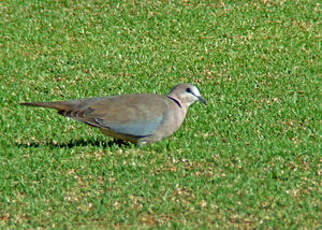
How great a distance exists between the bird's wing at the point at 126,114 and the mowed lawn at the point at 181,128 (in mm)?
348

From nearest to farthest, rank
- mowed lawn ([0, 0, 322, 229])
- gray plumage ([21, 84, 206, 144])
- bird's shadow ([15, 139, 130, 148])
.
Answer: mowed lawn ([0, 0, 322, 229])
gray plumage ([21, 84, 206, 144])
bird's shadow ([15, 139, 130, 148])

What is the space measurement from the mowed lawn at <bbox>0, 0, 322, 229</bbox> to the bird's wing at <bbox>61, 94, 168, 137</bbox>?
0.35 m

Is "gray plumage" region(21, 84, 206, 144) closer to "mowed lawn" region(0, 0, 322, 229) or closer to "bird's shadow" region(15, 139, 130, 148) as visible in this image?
"mowed lawn" region(0, 0, 322, 229)

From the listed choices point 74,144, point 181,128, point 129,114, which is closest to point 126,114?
point 129,114

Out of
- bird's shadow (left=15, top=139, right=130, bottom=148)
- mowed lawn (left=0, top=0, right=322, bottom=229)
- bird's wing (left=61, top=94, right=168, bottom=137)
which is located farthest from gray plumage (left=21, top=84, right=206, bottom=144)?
bird's shadow (left=15, top=139, right=130, bottom=148)

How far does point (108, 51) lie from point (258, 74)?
2951 millimetres

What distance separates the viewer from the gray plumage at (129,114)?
28.3 feet

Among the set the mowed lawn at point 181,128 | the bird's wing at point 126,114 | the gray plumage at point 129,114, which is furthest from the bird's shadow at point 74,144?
the bird's wing at point 126,114

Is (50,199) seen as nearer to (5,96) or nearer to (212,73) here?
(5,96)

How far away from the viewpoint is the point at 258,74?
12008mm

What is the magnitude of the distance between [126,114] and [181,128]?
4.06ft

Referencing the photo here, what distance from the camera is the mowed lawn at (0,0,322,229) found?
743 cm

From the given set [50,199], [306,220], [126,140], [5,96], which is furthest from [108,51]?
[306,220]

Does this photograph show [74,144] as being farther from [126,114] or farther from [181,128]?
[181,128]
